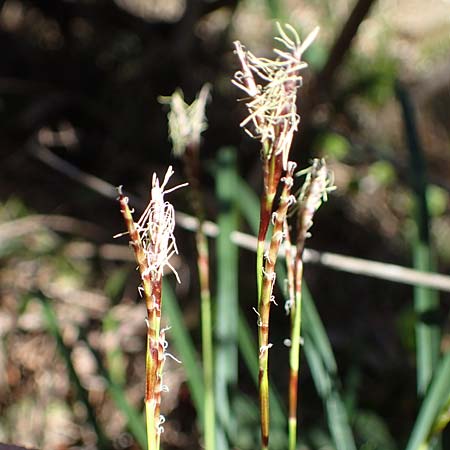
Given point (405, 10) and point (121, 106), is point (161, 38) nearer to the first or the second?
point (121, 106)

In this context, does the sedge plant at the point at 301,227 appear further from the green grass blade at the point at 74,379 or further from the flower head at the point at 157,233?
the green grass blade at the point at 74,379

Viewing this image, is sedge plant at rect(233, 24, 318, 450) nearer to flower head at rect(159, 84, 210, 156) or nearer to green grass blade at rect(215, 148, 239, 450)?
flower head at rect(159, 84, 210, 156)

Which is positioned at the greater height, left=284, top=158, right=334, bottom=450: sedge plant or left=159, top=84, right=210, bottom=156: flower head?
left=159, top=84, right=210, bottom=156: flower head

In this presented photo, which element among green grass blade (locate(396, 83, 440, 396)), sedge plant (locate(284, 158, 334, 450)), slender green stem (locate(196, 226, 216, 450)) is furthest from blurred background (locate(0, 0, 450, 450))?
sedge plant (locate(284, 158, 334, 450))

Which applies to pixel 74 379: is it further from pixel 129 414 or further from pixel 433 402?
pixel 433 402

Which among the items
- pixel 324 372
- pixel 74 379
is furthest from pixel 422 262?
pixel 74 379

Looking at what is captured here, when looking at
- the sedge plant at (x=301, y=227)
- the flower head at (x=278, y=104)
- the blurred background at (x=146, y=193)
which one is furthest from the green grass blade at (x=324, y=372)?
the blurred background at (x=146, y=193)
